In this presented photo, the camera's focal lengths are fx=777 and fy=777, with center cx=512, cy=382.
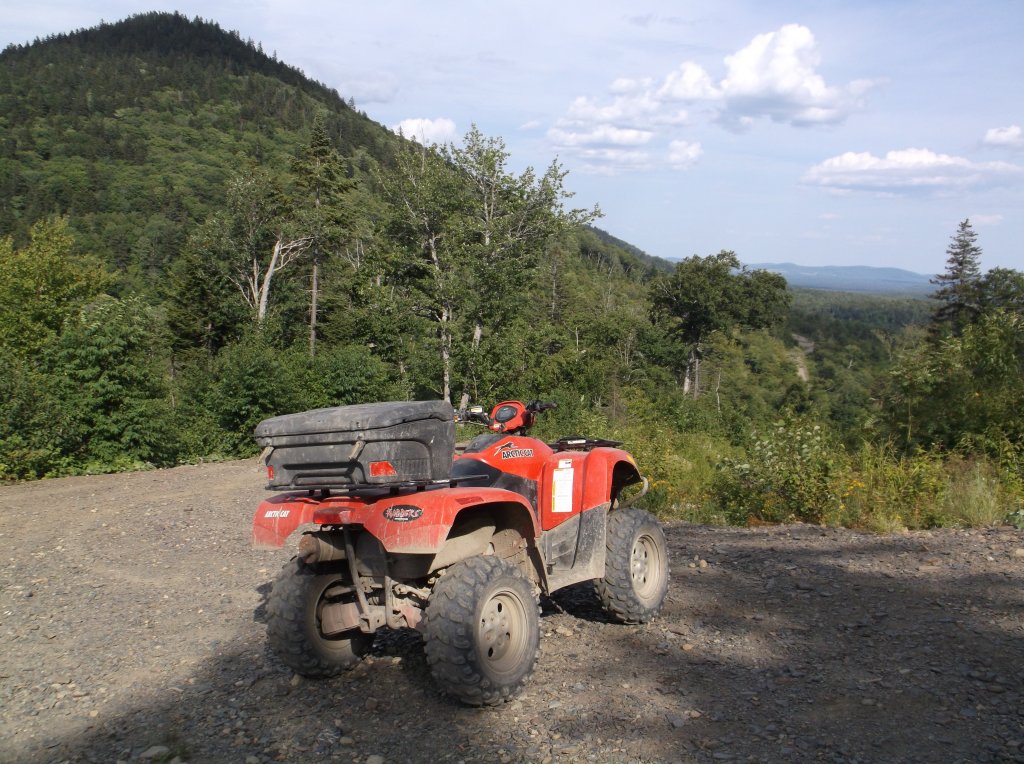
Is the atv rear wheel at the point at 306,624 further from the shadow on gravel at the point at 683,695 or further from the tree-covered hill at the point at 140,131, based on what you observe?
the tree-covered hill at the point at 140,131

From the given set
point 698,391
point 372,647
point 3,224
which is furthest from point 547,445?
point 3,224

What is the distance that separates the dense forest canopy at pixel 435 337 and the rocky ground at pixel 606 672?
8.82ft

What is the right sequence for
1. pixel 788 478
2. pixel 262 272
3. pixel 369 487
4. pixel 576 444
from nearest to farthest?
pixel 369 487 < pixel 576 444 < pixel 788 478 < pixel 262 272

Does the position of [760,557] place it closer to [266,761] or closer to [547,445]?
[547,445]

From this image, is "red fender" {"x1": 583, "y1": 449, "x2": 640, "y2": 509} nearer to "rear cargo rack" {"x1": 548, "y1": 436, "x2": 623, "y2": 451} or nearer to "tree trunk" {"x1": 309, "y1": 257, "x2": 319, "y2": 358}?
"rear cargo rack" {"x1": 548, "y1": 436, "x2": 623, "y2": 451}

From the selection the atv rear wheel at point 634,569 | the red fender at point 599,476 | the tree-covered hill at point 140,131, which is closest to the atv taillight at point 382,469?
the red fender at point 599,476

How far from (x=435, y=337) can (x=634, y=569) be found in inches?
991

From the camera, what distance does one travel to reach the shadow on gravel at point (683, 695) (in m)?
3.81

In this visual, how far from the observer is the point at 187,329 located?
136 feet

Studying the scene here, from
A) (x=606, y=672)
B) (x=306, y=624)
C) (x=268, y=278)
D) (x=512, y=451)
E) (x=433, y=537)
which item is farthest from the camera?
(x=268, y=278)

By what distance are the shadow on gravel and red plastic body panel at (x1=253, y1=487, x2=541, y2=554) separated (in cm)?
98

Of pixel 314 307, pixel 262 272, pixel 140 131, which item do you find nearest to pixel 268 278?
pixel 262 272

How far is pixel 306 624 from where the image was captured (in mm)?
4473

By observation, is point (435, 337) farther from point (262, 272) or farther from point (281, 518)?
point (281, 518)
